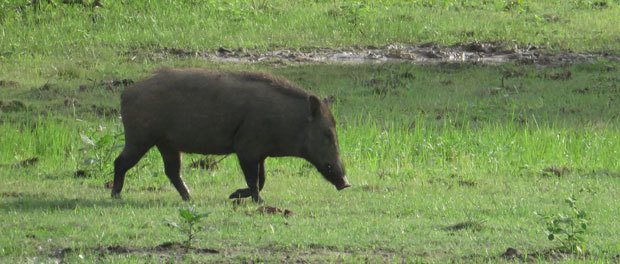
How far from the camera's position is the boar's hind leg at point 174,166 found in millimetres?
11047

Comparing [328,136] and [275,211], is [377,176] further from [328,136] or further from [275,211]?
[275,211]

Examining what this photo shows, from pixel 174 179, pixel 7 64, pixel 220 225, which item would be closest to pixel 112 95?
pixel 7 64

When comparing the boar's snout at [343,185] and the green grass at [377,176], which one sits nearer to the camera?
the green grass at [377,176]

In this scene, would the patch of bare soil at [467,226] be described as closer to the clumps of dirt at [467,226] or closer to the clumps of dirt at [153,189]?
the clumps of dirt at [467,226]

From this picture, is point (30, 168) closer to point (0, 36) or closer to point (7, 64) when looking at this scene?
point (7, 64)

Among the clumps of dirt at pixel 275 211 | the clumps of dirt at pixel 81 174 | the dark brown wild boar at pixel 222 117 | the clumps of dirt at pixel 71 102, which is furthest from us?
the clumps of dirt at pixel 71 102

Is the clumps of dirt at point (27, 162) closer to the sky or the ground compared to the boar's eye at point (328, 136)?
closer to the ground

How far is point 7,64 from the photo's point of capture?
1795 centimetres

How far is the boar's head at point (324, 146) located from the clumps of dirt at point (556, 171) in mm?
2483

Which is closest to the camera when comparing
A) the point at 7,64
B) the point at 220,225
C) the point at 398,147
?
the point at 220,225

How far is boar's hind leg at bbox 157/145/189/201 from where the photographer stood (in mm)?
11047

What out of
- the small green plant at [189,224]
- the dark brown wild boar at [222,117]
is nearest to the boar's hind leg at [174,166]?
the dark brown wild boar at [222,117]

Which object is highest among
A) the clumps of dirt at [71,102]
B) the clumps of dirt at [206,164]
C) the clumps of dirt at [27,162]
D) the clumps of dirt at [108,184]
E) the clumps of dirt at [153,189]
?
the clumps of dirt at [108,184]

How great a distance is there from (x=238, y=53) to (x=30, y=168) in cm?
661
